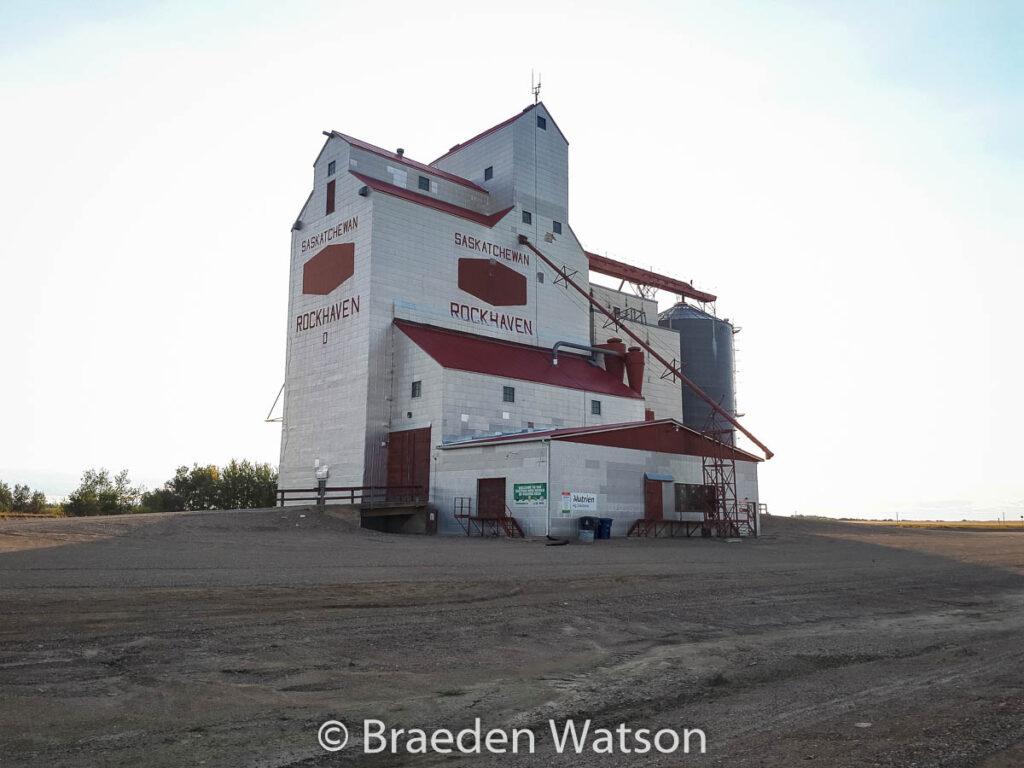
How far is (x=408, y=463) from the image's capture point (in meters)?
36.7

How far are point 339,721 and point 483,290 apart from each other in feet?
126

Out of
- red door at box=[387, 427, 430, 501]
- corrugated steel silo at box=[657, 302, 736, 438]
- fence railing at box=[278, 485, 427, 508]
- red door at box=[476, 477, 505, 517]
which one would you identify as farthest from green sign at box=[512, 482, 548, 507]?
corrugated steel silo at box=[657, 302, 736, 438]

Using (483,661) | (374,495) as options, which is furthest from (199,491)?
(483,661)

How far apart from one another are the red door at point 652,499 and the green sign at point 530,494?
6038mm

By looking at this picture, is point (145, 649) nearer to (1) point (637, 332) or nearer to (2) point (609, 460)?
(2) point (609, 460)

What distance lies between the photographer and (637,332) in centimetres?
5466

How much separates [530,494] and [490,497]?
8.05 ft

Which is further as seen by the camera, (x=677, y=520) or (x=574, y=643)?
(x=677, y=520)

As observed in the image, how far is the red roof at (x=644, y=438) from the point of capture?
3247 centimetres

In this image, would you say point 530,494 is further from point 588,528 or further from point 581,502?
point 588,528

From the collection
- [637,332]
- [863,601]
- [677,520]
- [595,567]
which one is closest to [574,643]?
[863,601]

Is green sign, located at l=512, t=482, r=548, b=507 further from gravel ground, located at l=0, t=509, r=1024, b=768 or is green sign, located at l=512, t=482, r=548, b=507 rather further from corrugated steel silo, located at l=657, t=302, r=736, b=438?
corrugated steel silo, located at l=657, t=302, r=736, b=438

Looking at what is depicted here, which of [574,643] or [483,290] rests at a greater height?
[483,290]

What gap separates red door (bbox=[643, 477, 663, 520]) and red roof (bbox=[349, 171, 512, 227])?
18.2 metres
